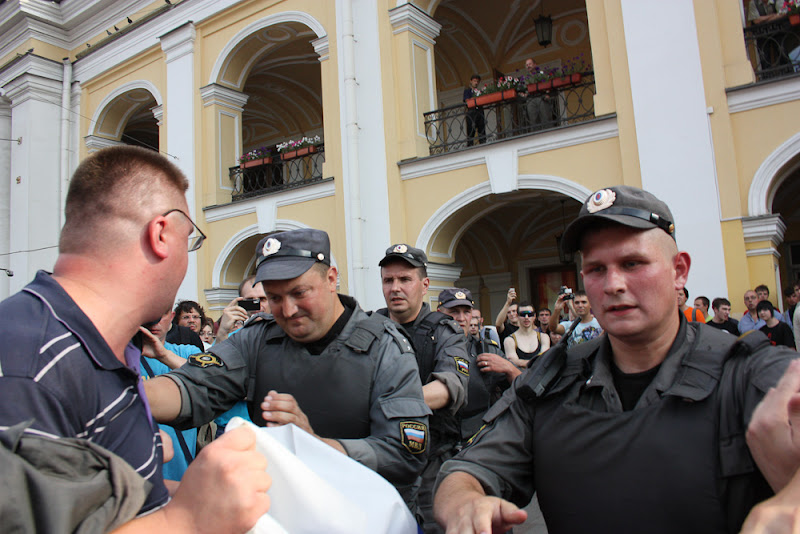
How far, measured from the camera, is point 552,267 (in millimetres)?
14680

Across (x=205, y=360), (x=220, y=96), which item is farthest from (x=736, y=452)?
(x=220, y=96)

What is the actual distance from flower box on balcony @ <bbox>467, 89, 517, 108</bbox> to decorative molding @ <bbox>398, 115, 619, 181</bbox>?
3.39 ft

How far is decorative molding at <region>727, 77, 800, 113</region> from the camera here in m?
7.25

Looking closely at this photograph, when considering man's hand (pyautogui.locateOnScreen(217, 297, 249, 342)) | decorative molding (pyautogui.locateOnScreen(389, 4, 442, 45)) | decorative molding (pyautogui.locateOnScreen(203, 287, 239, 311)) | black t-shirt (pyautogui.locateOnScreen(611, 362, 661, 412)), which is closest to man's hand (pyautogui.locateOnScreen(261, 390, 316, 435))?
black t-shirt (pyautogui.locateOnScreen(611, 362, 661, 412))

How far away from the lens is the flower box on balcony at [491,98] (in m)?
9.58

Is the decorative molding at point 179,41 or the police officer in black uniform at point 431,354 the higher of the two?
the decorative molding at point 179,41

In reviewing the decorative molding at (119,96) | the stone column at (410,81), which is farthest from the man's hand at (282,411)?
the decorative molding at (119,96)

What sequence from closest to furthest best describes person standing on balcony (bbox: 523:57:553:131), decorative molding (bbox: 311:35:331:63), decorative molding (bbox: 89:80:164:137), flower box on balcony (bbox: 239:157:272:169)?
person standing on balcony (bbox: 523:57:553:131), decorative molding (bbox: 311:35:331:63), flower box on balcony (bbox: 239:157:272:169), decorative molding (bbox: 89:80:164:137)

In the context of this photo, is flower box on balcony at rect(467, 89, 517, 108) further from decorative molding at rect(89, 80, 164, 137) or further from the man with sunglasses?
the man with sunglasses

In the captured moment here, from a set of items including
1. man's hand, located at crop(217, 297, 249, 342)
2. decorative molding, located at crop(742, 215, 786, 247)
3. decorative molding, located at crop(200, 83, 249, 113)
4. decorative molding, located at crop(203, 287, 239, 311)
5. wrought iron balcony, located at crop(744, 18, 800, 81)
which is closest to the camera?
man's hand, located at crop(217, 297, 249, 342)

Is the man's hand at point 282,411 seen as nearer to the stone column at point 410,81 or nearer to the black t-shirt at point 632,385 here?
the black t-shirt at point 632,385

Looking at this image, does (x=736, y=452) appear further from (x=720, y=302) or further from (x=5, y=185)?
(x=5, y=185)

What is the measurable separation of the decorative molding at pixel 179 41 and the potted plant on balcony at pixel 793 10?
10837 millimetres

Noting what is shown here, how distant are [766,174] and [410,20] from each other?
609 centimetres
